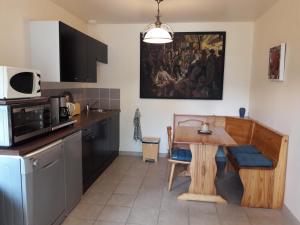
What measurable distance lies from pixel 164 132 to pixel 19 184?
9.93 feet

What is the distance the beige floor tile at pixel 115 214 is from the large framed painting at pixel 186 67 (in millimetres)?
2270

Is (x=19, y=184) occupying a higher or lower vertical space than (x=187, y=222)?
higher

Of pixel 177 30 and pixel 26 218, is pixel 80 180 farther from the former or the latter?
pixel 177 30

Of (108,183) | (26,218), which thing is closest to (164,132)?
(108,183)

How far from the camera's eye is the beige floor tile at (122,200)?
2.87 meters

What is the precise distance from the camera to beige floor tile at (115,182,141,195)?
3168 mm

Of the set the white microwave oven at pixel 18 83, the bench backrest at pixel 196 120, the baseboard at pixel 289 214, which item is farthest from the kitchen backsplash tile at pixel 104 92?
the baseboard at pixel 289 214

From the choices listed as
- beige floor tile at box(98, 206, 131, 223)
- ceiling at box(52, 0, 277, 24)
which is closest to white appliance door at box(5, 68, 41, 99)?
beige floor tile at box(98, 206, 131, 223)

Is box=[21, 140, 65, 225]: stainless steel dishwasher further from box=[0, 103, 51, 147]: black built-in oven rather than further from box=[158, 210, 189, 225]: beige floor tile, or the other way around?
box=[158, 210, 189, 225]: beige floor tile

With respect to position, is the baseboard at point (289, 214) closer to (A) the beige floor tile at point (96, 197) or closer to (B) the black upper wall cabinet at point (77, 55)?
(A) the beige floor tile at point (96, 197)

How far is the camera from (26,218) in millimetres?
1875

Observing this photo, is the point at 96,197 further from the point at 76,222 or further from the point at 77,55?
the point at 77,55

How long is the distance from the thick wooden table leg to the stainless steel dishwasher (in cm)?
144

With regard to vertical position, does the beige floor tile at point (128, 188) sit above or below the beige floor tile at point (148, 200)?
above
